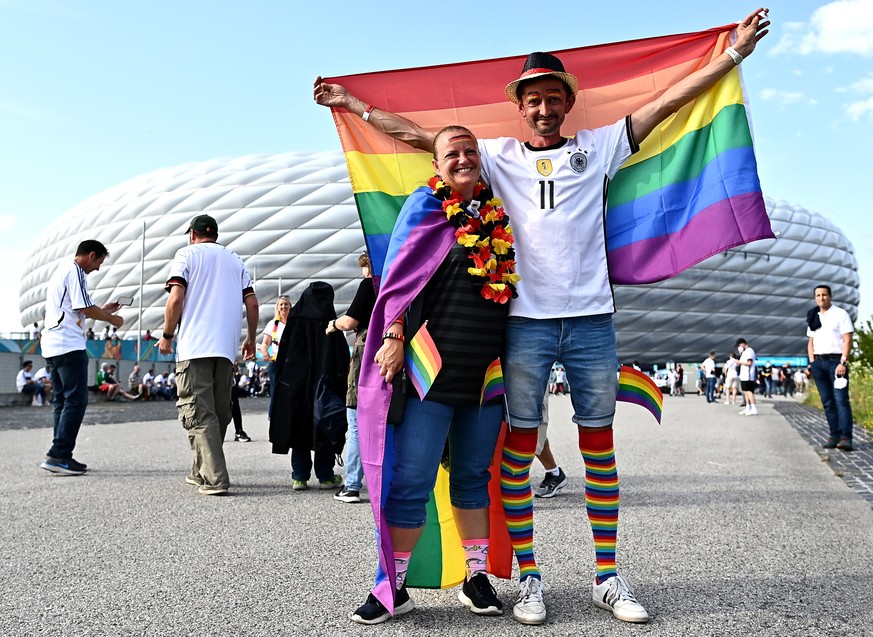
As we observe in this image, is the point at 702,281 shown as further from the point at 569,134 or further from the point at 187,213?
the point at 569,134

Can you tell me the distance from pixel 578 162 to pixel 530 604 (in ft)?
5.47

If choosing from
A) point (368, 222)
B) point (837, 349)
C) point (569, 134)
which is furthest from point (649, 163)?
point (837, 349)

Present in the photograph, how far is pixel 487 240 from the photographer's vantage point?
9.50 feet

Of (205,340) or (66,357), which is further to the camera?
(66,357)

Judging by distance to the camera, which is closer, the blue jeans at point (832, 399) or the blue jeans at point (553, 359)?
the blue jeans at point (553, 359)

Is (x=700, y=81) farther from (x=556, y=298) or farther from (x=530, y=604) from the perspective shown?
(x=530, y=604)

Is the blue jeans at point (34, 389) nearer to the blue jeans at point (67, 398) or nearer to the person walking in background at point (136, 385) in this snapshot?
the person walking in background at point (136, 385)

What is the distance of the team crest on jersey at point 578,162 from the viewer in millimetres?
3049

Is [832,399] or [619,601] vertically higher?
[832,399]

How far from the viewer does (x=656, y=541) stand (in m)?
4.10

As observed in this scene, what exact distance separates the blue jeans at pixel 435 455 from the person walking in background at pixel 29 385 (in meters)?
22.2

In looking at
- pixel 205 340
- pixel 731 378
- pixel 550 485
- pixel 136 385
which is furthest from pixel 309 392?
pixel 136 385

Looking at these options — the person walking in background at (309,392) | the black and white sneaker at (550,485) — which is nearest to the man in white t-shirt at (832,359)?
the black and white sneaker at (550,485)

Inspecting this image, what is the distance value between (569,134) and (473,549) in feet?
6.79
